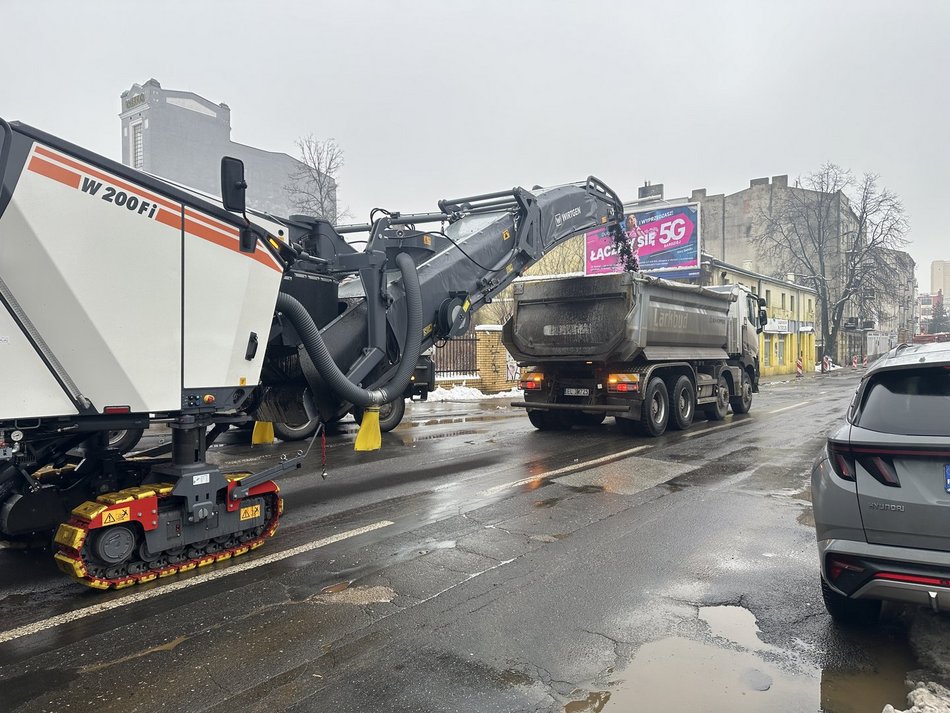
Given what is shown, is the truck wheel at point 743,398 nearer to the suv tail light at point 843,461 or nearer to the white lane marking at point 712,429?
the white lane marking at point 712,429

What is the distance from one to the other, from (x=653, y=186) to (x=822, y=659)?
4855cm

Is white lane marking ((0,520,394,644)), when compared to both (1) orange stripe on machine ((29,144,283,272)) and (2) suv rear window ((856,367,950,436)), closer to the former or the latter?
(1) orange stripe on machine ((29,144,283,272))

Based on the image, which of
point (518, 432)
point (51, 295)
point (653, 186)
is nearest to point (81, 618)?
Result: point (51, 295)

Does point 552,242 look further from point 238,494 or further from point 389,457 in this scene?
Answer: point 238,494

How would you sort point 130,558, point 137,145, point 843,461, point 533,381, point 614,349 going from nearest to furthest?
point 843,461 < point 130,558 < point 614,349 < point 533,381 < point 137,145

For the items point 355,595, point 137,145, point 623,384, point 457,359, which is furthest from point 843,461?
point 137,145

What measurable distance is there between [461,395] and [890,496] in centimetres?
1823

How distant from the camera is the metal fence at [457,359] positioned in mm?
22109

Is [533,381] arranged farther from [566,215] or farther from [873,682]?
[873,682]

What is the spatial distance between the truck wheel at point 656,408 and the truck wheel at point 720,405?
2.46m

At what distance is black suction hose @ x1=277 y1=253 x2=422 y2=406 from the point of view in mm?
5754

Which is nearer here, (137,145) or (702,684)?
(702,684)

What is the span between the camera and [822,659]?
3.45 m

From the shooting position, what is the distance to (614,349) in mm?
10898
